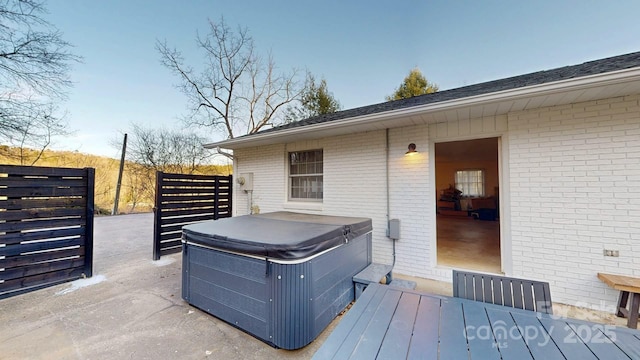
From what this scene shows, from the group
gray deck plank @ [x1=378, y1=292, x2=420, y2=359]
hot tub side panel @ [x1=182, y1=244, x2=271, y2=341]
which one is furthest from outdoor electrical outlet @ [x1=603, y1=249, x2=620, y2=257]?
hot tub side panel @ [x1=182, y1=244, x2=271, y2=341]

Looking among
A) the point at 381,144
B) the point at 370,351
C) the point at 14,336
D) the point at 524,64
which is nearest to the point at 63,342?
the point at 14,336

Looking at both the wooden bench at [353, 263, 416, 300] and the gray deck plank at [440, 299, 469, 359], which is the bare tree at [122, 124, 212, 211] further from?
the gray deck plank at [440, 299, 469, 359]

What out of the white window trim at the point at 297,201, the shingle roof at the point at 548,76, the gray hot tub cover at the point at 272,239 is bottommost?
the gray hot tub cover at the point at 272,239

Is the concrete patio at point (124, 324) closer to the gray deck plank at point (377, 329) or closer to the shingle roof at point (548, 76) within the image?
the gray deck plank at point (377, 329)

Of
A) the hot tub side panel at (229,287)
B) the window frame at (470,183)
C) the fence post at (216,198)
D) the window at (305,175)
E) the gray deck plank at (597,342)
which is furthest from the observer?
the window frame at (470,183)

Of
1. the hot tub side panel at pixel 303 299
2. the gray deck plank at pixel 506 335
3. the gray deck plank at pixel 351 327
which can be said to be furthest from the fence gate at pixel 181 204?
the gray deck plank at pixel 506 335

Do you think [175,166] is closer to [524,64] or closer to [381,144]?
[381,144]

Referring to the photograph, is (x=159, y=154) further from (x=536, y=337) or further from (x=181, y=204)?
(x=536, y=337)

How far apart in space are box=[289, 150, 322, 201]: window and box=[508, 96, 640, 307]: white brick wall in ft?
11.1

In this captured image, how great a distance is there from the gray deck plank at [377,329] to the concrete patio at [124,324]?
1.03 m

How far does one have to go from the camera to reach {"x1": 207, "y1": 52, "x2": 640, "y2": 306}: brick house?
2.73 meters

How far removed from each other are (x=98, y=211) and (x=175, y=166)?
170 inches

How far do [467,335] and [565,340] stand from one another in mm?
469

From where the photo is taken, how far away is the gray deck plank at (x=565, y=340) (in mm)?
1118
